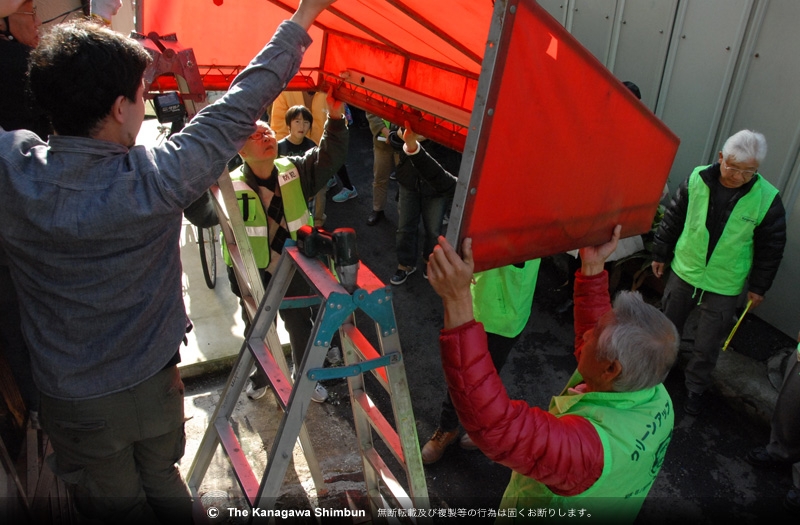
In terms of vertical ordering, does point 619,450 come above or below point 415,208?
above

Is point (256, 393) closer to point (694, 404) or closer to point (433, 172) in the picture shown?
point (433, 172)

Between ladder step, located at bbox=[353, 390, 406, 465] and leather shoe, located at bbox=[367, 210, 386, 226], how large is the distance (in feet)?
13.9

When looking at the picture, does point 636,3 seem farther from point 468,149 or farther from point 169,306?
point 169,306

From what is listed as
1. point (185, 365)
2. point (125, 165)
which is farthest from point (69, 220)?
point (185, 365)

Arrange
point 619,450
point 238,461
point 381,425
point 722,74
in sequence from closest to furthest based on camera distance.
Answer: point 619,450, point 238,461, point 381,425, point 722,74

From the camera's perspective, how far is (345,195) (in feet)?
22.6

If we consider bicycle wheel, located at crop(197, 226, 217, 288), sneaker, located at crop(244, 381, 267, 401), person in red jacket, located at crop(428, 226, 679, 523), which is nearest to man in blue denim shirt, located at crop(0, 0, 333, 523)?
person in red jacket, located at crop(428, 226, 679, 523)

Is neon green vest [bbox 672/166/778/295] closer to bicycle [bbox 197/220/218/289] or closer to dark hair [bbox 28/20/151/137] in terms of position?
dark hair [bbox 28/20/151/137]

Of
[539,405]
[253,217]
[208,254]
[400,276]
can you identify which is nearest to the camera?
[253,217]

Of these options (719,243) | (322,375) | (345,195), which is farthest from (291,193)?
(345,195)

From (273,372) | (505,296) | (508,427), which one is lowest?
(505,296)

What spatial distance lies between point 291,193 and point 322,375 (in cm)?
168

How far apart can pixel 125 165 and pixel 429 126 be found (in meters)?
1.39

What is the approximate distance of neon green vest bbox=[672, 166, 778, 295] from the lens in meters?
3.34
